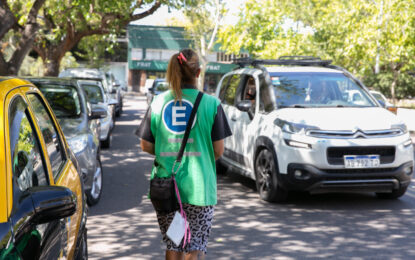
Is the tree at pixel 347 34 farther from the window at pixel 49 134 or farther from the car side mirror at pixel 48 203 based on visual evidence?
the car side mirror at pixel 48 203

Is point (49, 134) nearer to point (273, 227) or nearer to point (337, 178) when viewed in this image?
point (273, 227)

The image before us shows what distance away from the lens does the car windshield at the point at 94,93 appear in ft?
49.4

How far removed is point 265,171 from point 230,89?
2384 millimetres

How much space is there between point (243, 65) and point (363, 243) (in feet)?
14.9

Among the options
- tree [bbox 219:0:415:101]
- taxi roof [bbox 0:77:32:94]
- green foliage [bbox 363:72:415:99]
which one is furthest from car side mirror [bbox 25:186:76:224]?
green foliage [bbox 363:72:415:99]

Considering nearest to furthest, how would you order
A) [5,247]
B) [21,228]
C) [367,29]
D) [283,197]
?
[5,247], [21,228], [283,197], [367,29]

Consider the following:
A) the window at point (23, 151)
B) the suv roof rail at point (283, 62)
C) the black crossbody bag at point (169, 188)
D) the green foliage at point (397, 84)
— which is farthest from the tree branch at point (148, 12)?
the green foliage at point (397, 84)

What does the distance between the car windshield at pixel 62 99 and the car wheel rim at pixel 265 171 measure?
2.78m

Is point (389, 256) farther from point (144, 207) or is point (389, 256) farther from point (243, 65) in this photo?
point (243, 65)

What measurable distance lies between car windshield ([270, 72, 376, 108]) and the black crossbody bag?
4550 millimetres

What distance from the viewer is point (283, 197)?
25.2ft

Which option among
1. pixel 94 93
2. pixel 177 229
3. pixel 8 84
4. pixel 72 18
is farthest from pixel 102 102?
pixel 8 84

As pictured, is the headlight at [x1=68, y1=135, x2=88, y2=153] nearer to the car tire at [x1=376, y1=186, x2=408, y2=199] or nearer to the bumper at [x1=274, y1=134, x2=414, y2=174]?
the bumper at [x1=274, y1=134, x2=414, y2=174]

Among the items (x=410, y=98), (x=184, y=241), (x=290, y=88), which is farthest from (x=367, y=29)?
(x=184, y=241)
